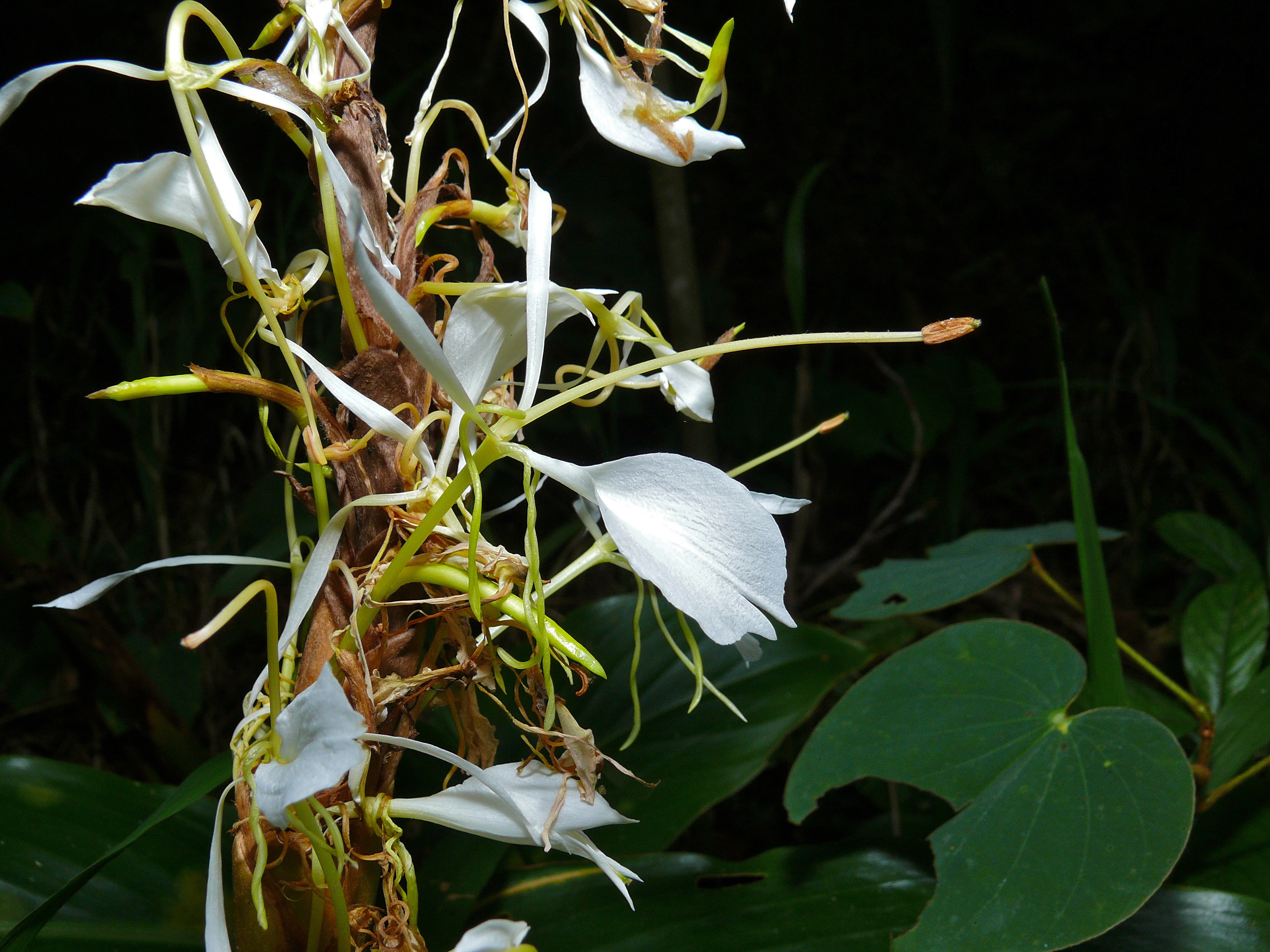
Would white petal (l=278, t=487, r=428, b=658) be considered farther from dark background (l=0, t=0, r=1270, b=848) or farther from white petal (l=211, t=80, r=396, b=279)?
dark background (l=0, t=0, r=1270, b=848)

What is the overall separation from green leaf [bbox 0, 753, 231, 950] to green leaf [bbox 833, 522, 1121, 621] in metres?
0.41

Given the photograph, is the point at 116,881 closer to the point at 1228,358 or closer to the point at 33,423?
the point at 33,423

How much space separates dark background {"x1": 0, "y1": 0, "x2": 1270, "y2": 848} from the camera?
103cm

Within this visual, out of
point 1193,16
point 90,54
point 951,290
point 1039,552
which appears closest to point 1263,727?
point 1039,552

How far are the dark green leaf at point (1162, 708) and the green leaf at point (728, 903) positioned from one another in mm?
257

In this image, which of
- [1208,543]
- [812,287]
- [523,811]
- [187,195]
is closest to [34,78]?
[187,195]

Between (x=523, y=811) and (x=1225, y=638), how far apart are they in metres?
0.65

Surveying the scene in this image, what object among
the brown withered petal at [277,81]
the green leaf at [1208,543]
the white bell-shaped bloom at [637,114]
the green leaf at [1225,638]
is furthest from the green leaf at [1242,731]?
the brown withered petal at [277,81]

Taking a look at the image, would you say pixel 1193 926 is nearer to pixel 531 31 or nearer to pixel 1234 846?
pixel 1234 846

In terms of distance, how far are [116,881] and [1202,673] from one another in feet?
2.41

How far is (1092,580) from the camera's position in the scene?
402mm

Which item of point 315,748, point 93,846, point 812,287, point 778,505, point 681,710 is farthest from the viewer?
point 812,287

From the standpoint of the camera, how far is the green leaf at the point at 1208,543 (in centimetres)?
84

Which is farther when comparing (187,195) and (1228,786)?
(1228,786)
